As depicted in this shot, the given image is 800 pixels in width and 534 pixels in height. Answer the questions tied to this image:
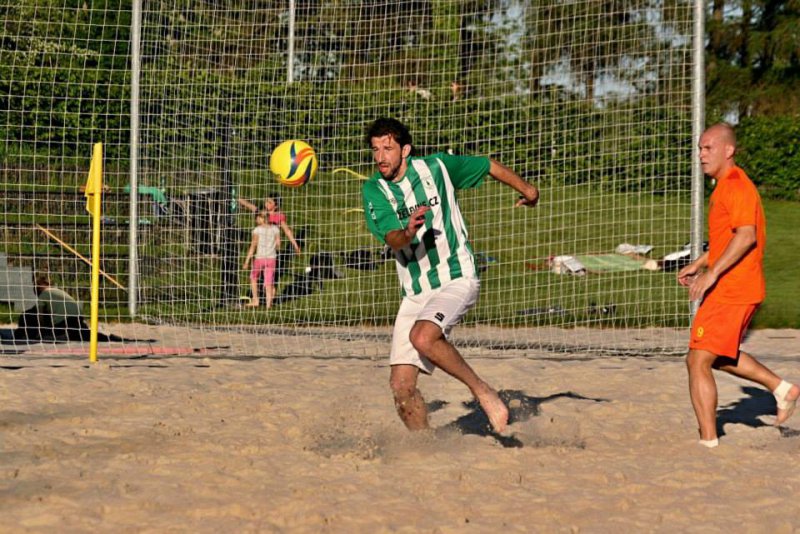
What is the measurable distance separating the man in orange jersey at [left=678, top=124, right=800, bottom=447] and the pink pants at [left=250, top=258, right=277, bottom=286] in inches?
337

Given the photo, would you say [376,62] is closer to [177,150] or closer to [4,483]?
[177,150]

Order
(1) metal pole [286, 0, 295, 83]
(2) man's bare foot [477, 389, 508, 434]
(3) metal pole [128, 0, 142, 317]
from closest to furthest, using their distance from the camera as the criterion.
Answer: (2) man's bare foot [477, 389, 508, 434], (3) metal pole [128, 0, 142, 317], (1) metal pole [286, 0, 295, 83]

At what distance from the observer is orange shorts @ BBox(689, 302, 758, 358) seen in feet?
18.5

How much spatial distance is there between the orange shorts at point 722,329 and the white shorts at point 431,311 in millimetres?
1225

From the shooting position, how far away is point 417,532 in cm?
416

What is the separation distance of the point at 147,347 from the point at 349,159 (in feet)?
11.6

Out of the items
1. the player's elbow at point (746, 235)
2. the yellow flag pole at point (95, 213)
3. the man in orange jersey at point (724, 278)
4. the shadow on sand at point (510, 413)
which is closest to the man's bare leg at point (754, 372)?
the man in orange jersey at point (724, 278)

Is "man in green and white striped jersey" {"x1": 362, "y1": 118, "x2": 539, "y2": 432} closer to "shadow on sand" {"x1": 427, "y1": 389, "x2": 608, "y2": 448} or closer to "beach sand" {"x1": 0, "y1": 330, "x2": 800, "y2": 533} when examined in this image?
"beach sand" {"x1": 0, "y1": 330, "x2": 800, "y2": 533}

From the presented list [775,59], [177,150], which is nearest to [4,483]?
[177,150]

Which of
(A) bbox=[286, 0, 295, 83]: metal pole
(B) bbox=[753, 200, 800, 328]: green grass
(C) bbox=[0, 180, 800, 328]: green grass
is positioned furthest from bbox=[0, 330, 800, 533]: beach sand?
(B) bbox=[753, 200, 800, 328]: green grass

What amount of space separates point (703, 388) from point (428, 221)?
1.69m

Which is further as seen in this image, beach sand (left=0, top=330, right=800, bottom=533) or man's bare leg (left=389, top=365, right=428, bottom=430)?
man's bare leg (left=389, top=365, right=428, bottom=430)

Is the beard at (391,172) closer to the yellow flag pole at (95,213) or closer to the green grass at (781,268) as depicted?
the yellow flag pole at (95,213)

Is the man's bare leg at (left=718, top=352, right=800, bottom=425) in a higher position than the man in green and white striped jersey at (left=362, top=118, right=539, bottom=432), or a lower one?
lower
